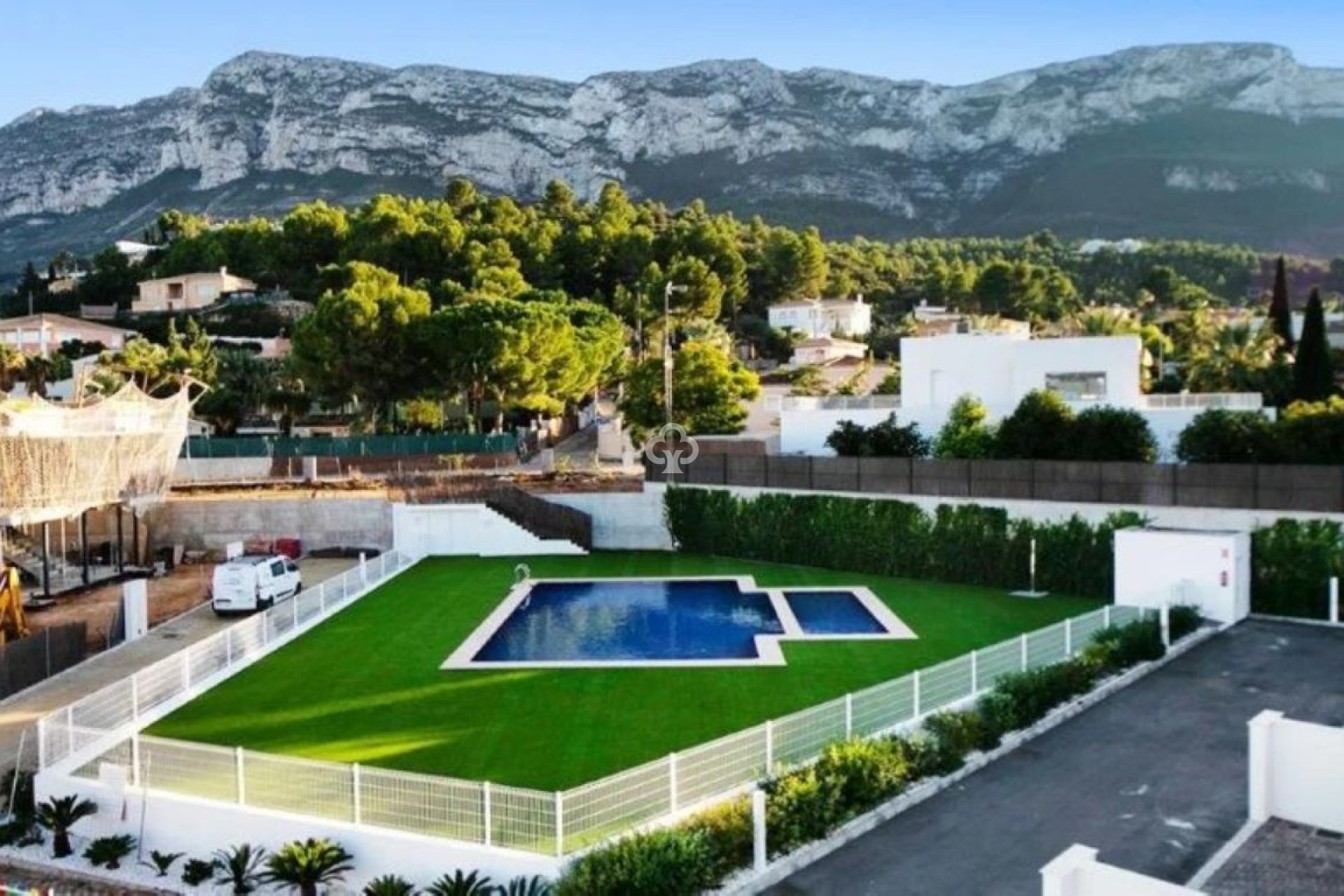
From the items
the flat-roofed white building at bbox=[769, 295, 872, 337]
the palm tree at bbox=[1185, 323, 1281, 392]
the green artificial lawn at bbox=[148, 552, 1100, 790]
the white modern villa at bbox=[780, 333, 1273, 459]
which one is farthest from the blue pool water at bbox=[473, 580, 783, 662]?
the flat-roofed white building at bbox=[769, 295, 872, 337]

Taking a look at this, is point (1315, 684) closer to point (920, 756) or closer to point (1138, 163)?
point (920, 756)

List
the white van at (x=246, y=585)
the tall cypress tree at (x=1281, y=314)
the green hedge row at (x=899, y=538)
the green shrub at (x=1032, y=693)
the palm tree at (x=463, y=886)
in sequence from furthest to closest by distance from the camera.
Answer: the tall cypress tree at (x=1281, y=314), the green hedge row at (x=899, y=538), the white van at (x=246, y=585), the green shrub at (x=1032, y=693), the palm tree at (x=463, y=886)

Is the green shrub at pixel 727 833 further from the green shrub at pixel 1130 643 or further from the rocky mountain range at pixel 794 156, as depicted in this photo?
the rocky mountain range at pixel 794 156

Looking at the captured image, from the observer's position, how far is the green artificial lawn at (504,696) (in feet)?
45.6

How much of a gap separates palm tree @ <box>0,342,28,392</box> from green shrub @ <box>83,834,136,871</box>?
4645 cm

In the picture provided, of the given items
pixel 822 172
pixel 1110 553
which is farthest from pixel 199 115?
pixel 1110 553

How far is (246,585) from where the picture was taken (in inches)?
955

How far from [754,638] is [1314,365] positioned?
25195 millimetres

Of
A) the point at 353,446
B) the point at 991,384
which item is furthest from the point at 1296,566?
the point at 353,446

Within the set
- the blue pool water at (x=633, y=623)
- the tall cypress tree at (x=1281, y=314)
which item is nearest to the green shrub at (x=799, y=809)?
the blue pool water at (x=633, y=623)

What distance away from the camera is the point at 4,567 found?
21516 millimetres

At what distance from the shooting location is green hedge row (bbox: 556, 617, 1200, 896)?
30.8 ft

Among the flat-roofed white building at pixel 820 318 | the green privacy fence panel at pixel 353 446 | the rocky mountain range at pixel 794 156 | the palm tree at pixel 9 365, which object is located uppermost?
the rocky mountain range at pixel 794 156

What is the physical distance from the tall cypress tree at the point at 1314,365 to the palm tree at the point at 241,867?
35.0 meters
